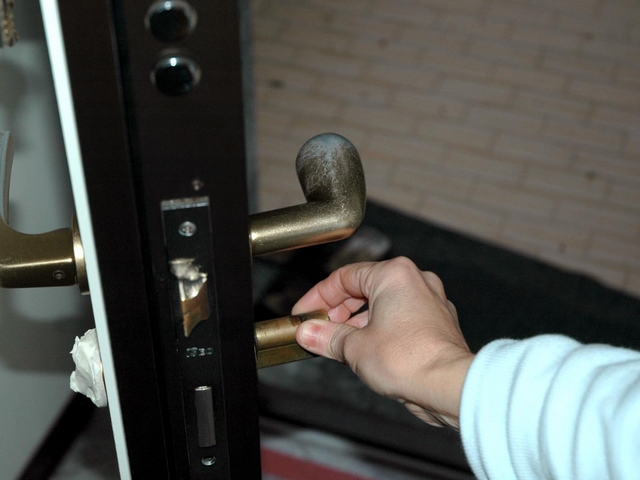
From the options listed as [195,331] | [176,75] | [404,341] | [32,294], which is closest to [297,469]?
[32,294]

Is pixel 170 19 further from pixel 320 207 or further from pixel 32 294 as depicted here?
pixel 32 294

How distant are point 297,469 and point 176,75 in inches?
46.5

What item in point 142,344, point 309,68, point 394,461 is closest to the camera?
point 142,344

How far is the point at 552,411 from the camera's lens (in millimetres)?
484

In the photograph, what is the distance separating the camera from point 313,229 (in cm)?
48

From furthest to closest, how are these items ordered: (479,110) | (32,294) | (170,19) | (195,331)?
1. (479,110)
2. (32,294)
3. (195,331)
4. (170,19)

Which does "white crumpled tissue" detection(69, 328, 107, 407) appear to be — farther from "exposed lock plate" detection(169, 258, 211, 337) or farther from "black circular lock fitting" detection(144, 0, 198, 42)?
"black circular lock fitting" detection(144, 0, 198, 42)

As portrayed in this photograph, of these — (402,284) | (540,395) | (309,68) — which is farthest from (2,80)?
(309,68)

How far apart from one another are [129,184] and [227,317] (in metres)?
0.11

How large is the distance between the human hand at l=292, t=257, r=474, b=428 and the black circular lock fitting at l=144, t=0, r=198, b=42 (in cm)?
26

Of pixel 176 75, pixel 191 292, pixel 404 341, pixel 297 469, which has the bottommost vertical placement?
pixel 297 469

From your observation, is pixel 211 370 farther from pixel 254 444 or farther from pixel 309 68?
pixel 309 68

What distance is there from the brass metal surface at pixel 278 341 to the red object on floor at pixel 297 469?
0.92m

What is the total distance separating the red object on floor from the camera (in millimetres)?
1420
